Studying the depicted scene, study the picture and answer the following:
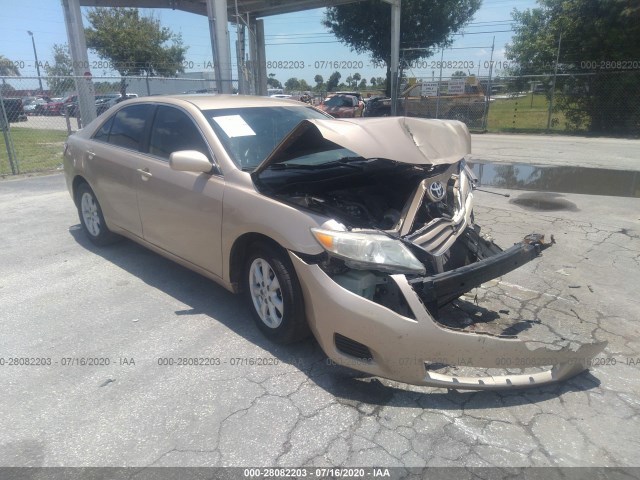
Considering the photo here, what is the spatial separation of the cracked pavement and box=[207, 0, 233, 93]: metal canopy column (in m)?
10.9

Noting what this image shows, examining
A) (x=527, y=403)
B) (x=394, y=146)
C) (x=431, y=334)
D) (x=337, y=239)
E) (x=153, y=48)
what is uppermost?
(x=153, y=48)

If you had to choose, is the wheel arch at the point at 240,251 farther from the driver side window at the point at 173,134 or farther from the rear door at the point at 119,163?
the rear door at the point at 119,163

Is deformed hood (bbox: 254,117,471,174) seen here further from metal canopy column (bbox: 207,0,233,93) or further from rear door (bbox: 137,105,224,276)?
metal canopy column (bbox: 207,0,233,93)

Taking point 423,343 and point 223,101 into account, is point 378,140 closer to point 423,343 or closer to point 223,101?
point 423,343

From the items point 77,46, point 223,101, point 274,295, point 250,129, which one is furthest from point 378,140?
point 77,46

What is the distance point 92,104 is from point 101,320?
42.6 ft

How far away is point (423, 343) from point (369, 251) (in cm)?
61

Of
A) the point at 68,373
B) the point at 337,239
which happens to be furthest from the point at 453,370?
the point at 68,373

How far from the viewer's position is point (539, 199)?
7.82 meters

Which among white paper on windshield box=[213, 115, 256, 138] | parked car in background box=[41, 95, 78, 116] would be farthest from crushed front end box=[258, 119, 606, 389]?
parked car in background box=[41, 95, 78, 116]

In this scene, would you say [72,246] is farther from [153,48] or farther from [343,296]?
[153,48]

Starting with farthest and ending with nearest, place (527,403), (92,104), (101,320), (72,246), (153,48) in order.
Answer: (153,48), (92,104), (72,246), (101,320), (527,403)

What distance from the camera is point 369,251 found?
279cm

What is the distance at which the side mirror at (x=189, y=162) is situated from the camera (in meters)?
3.49
